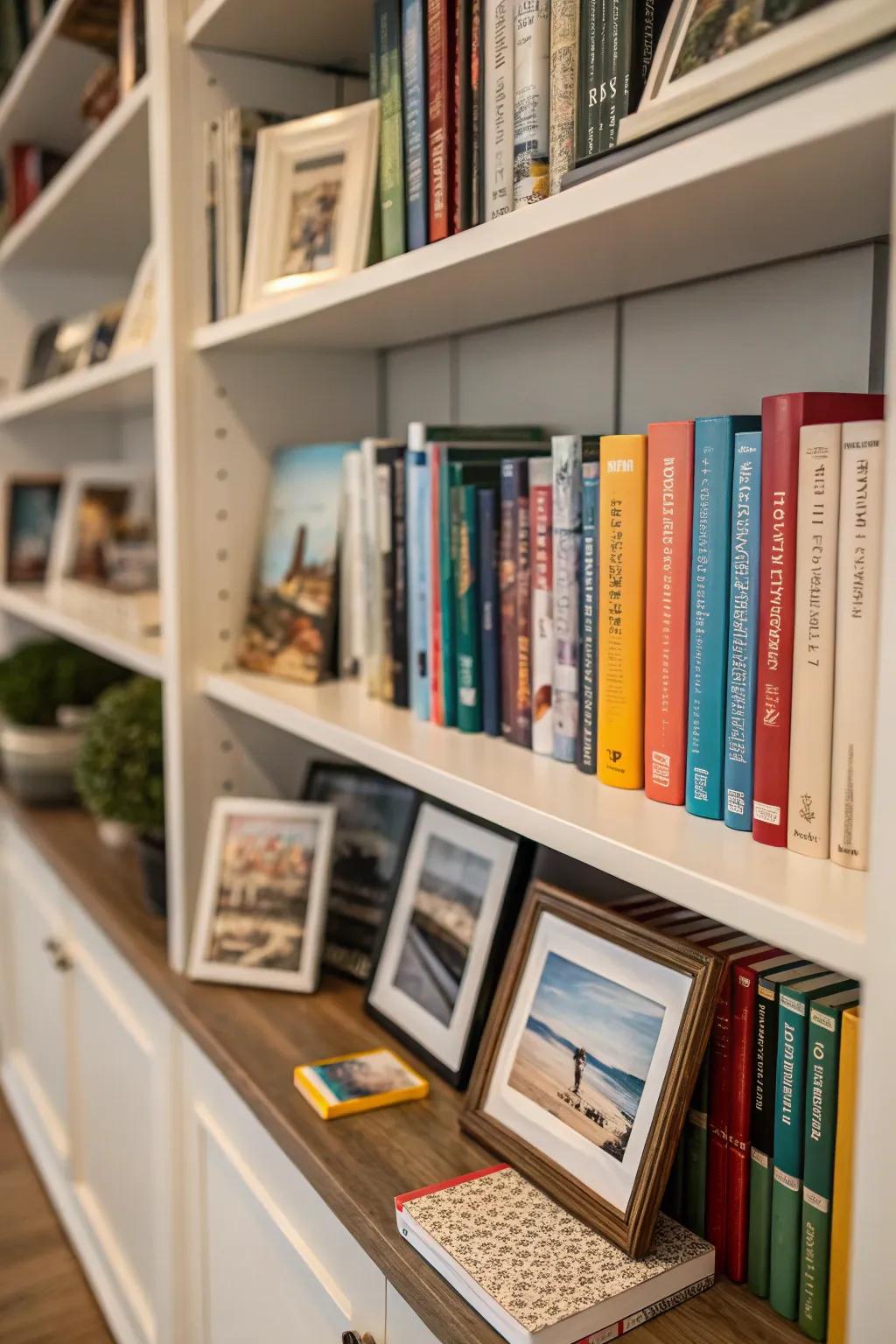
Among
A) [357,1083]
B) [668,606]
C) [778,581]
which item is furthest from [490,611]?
[357,1083]

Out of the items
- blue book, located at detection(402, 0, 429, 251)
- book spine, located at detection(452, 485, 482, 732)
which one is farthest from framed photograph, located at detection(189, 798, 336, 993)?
blue book, located at detection(402, 0, 429, 251)

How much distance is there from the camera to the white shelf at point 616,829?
0.62 m

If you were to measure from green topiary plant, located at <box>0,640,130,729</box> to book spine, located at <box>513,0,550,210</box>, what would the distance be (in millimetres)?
1612

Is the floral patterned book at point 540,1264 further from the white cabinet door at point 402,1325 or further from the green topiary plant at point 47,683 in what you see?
the green topiary plant at point 47,683

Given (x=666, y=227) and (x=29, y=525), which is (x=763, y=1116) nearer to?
(x=666, y=227)

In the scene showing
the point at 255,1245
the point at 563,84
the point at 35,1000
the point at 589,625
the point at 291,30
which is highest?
the point at 291,30

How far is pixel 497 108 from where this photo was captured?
0.88 m

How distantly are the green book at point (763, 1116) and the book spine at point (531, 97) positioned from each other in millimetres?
583

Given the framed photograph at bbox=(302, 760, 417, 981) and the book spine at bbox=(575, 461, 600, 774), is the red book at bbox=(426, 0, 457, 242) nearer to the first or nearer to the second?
the book spine at bbox=(575, 461, 600, 774)

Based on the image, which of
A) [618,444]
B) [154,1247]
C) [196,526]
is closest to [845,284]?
[618,444]

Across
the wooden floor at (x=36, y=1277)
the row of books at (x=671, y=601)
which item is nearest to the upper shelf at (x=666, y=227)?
the row of books at (x=671, y=601)

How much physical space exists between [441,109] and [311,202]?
0.30m

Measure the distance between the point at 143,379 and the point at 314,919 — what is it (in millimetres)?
835

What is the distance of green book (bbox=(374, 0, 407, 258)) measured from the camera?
1.00 metres
